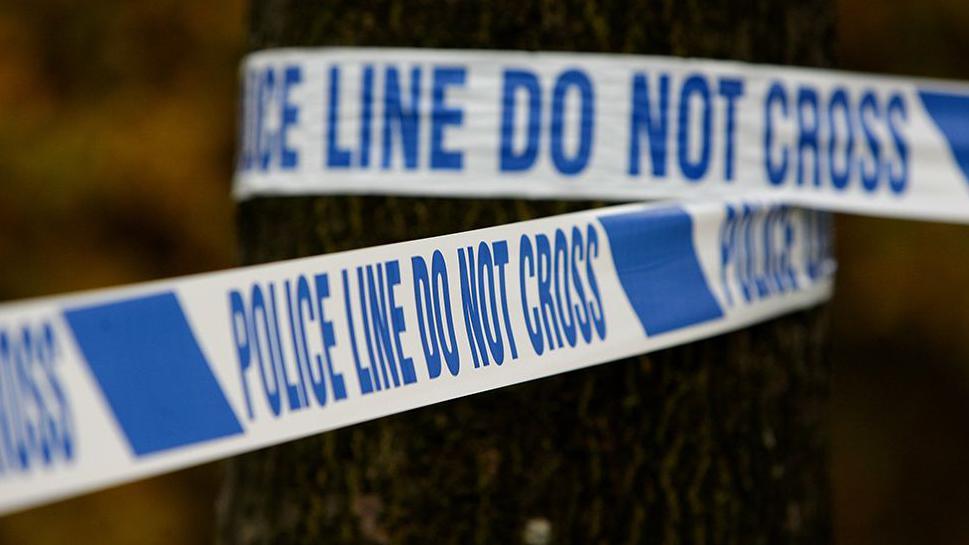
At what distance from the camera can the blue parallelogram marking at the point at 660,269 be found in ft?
5.77

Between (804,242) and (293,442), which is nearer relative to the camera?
(293,442)

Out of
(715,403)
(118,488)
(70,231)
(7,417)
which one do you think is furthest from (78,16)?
(7,417)

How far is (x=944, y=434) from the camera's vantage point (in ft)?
16.3

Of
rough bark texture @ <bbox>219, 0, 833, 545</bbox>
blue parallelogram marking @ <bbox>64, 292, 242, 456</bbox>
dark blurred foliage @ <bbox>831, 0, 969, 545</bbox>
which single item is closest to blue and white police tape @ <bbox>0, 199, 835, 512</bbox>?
blue parallelogram marking @ <bbox>64, 292, 242, 456</bbox>

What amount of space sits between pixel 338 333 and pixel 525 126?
0.58 m

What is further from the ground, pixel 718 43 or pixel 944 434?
pixel 718 43

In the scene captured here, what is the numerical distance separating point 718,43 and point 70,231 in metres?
3.51

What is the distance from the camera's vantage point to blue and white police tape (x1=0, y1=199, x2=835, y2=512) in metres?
1.17

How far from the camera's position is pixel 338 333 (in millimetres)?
1387

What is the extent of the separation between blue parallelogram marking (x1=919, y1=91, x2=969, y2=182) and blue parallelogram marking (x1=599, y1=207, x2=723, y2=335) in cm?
55

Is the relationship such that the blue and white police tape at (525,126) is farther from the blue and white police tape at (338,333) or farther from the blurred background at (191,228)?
the blurred background at (191,228)

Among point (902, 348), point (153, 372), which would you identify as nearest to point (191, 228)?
point (902, 348)

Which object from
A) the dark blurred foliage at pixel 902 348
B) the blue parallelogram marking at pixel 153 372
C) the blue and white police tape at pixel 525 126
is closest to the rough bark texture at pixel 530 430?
the blue and white police tape at pixel 525 126

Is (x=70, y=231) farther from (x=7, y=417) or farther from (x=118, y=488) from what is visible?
(x=7, y=417)
